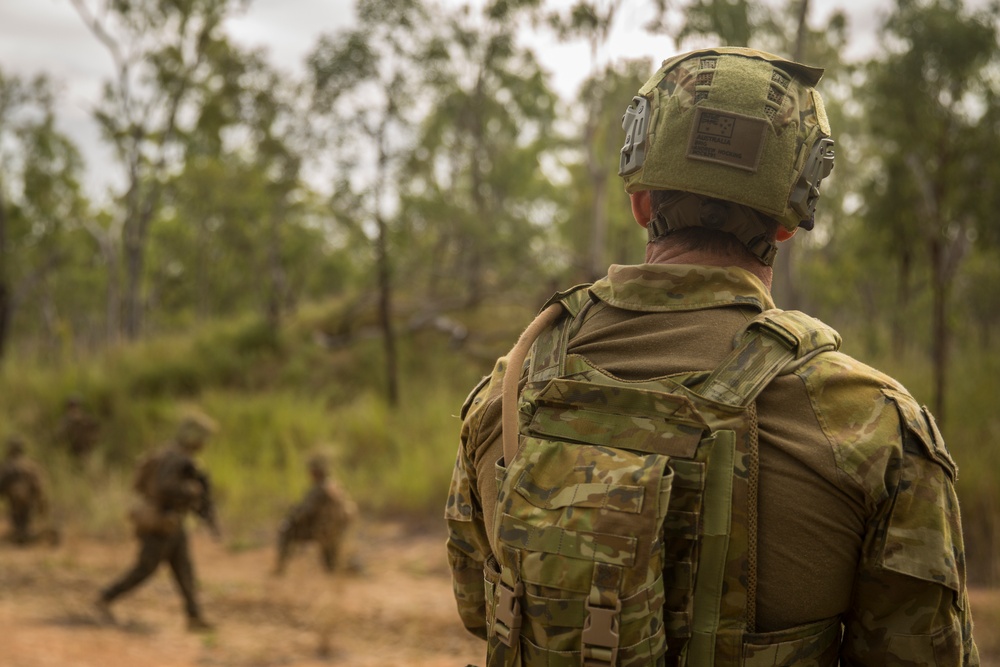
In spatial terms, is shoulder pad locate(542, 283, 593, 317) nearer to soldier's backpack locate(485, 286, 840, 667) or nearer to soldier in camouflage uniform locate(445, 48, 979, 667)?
soldier in camouflage uniform locate(445, 48, 979, 667)

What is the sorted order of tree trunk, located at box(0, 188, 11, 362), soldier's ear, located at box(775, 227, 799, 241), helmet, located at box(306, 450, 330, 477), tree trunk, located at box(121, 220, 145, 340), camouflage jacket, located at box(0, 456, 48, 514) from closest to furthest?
soldier's ear, located at box(775, 227, 799, 241) → helmet, located at box(306, 450, 330, 477) → camouflage jacket, located at box(0, 456, 48, 514) → tree trunk, located at box(121, 220, 145, 340) → tree trunk, located at box(0, 188, 11, 362)

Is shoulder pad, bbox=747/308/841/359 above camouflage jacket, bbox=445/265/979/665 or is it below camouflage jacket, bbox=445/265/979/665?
above

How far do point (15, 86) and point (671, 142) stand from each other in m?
25.9

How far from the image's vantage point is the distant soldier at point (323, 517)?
8.02 metres

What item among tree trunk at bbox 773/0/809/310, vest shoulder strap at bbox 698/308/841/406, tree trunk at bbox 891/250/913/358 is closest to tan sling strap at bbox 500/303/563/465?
vest shoulder strap at bbox 698/308/841/406

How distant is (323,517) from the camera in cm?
803

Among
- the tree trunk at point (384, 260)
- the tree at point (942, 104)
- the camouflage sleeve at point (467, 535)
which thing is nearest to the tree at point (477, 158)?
the tree trunk at point (384, 260)

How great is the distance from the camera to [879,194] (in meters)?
12.5

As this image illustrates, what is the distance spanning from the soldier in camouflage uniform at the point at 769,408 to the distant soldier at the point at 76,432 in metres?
11.7

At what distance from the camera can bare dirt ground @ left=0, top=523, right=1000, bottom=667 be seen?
6.27 meters

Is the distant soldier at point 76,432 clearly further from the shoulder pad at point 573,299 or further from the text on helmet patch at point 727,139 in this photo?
the text on helmet patch at point 727,139

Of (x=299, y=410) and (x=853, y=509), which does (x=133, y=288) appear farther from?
(x=853, y=509)

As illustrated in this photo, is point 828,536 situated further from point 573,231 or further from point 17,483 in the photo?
point 573,231

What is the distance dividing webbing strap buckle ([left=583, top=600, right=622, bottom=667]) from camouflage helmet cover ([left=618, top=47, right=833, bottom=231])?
2.30 feet
